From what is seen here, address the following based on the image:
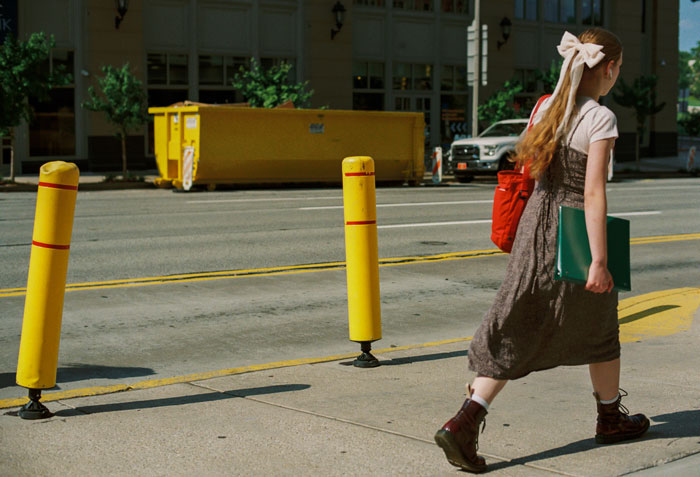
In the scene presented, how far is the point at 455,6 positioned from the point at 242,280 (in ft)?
93.5

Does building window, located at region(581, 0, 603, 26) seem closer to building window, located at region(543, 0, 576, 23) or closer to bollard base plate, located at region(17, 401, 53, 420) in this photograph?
building window, located at region(543, 0, 576, 23)

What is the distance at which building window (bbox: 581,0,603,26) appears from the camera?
42.5 metres

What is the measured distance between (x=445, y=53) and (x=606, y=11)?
11377 mm

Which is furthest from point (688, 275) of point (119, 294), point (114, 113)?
point (114, 113)

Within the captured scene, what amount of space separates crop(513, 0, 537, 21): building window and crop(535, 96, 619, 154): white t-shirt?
36.3 metres

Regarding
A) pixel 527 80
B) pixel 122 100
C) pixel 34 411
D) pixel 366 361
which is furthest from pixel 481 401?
pixel 527 80

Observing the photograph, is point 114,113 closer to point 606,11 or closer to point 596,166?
point 596,166

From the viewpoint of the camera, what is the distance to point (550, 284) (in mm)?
4195

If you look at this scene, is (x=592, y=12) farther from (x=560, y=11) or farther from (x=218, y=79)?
(x=218, y=79)

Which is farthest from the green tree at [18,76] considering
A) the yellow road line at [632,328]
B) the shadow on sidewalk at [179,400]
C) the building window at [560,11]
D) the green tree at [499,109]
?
the building window at [560,11]

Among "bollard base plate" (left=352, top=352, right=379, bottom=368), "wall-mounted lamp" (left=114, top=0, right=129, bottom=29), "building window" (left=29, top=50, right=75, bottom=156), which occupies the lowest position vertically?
"bollard base plate" (left=352, top=352, right=379, bottom=368)

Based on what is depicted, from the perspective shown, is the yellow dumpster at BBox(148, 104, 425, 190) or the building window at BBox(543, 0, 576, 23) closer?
the yellow dumpster at BBox(148, 104, 425, 190)

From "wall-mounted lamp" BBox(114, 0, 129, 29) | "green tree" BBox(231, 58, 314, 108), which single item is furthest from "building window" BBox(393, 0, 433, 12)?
"wall-mounted lamp" BBox(114, 0, 129, 29)

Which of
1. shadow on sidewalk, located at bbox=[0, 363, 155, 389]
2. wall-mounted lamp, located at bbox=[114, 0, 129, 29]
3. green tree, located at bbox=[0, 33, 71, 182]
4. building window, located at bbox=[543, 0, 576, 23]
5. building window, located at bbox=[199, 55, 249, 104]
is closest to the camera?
shadow on sidewalk, located at bbox=[0, 363, 155, 389]
